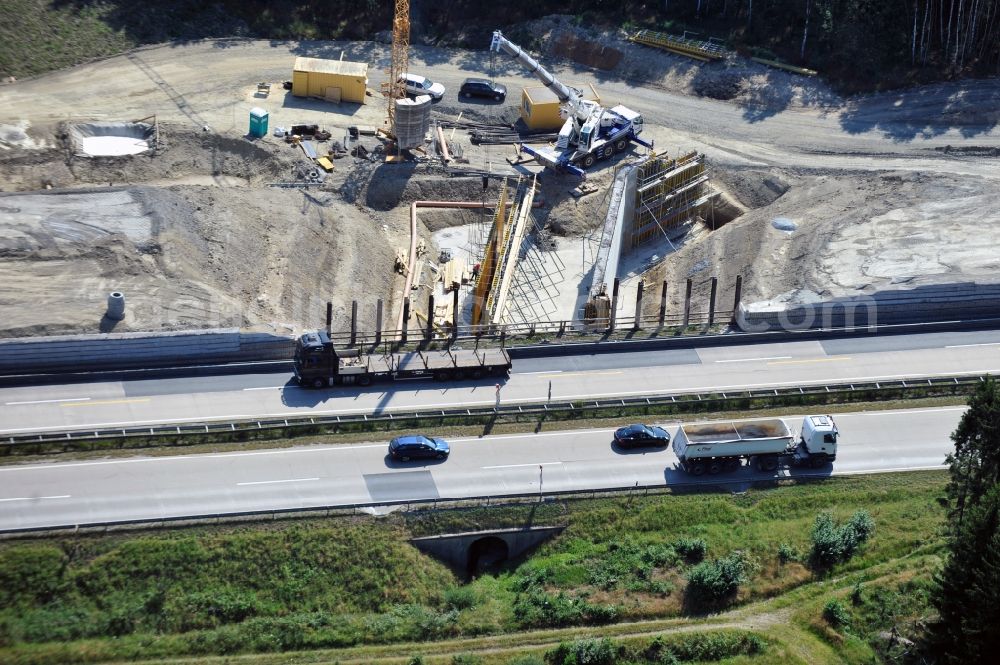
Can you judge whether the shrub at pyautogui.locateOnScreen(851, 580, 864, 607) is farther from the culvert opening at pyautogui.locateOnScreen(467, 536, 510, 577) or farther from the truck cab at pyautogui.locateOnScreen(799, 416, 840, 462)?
the culvert opening at pyautogui.locateOnScreen(467, 536, 510, 577)

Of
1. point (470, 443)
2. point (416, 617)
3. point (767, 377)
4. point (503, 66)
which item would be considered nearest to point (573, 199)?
point (503, 66)

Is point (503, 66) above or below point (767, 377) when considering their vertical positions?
above

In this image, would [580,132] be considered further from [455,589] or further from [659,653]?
[659,653]

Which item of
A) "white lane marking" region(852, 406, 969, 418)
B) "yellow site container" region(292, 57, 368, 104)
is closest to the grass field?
"white lane marking" region(852, 406, 969, 418)

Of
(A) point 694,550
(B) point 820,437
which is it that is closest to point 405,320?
(A) point 694,550

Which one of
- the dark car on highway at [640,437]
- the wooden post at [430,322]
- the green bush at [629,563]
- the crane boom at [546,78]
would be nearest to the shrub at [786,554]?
the green bush at [629,563]

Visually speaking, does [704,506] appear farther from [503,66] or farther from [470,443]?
[503,66]

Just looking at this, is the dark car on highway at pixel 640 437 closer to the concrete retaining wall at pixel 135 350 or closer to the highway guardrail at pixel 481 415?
the highway guardrail at pixel 481 415
